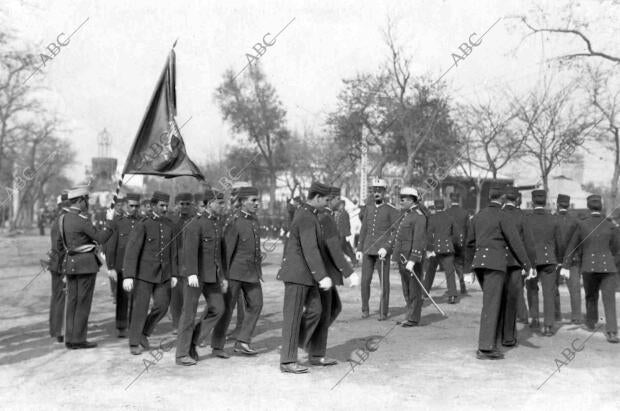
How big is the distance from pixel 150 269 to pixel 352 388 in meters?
3.07

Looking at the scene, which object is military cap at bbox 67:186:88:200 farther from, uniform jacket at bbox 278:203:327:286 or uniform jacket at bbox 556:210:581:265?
uniform jacket at bbox 556:210:581:265

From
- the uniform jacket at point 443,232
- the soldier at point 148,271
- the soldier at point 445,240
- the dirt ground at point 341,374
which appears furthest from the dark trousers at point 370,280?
the soldier at point 148,271

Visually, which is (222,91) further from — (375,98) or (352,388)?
(352,388)

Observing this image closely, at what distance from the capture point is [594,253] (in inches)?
369

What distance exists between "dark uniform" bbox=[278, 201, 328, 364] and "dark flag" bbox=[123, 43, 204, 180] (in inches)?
90.9

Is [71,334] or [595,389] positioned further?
[71,334]

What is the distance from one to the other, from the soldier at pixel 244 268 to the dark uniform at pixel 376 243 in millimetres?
3065

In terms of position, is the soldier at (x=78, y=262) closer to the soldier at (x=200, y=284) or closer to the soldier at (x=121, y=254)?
the soldier at (x=121, y=254)

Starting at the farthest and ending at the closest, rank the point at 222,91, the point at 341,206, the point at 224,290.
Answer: the point at 222,91, the point at 341,206, the point at 224,290

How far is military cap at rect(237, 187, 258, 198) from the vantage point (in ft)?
26.0

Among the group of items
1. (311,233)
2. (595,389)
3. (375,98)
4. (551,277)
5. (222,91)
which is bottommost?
(595,389)

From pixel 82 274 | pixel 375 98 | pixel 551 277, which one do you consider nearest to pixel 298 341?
pixel 82 274

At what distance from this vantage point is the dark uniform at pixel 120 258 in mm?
9281

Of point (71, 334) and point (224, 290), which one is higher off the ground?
point (224, 290)
